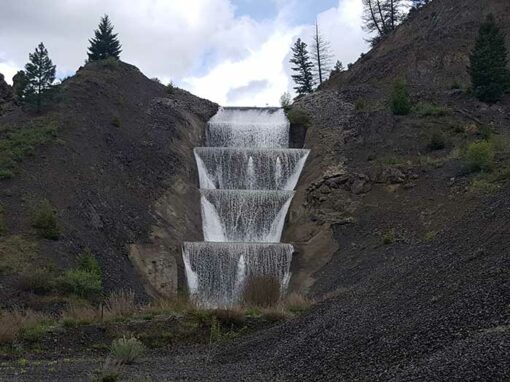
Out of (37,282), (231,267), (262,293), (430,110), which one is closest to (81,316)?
(37,282)

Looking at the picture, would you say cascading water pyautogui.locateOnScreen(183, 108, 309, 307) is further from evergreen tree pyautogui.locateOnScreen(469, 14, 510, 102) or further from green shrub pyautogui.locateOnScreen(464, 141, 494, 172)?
evergreen tree pyautogui.locateOnScreen(469, 14, 510, 102)

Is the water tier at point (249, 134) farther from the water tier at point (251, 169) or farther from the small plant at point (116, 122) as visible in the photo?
the small plant at point (116, 122)

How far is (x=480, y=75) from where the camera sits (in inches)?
1597

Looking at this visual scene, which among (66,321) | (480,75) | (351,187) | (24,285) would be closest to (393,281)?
(66,321)

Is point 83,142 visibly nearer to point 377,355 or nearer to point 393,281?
point 393,281

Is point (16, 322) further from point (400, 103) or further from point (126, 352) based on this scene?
point (400, 103)

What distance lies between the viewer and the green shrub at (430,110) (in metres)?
Result: 38.9

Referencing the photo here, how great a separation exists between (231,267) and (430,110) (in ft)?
62.3

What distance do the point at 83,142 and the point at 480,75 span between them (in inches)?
1073

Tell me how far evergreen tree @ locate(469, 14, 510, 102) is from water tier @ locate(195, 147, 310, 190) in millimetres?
13149

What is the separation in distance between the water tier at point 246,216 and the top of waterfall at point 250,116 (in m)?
13.0

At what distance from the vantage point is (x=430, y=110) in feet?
129

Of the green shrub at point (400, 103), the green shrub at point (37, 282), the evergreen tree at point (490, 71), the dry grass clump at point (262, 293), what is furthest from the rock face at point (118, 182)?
the evergreen tree at point (490, 71)

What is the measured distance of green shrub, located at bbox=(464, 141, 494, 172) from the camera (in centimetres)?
2894
